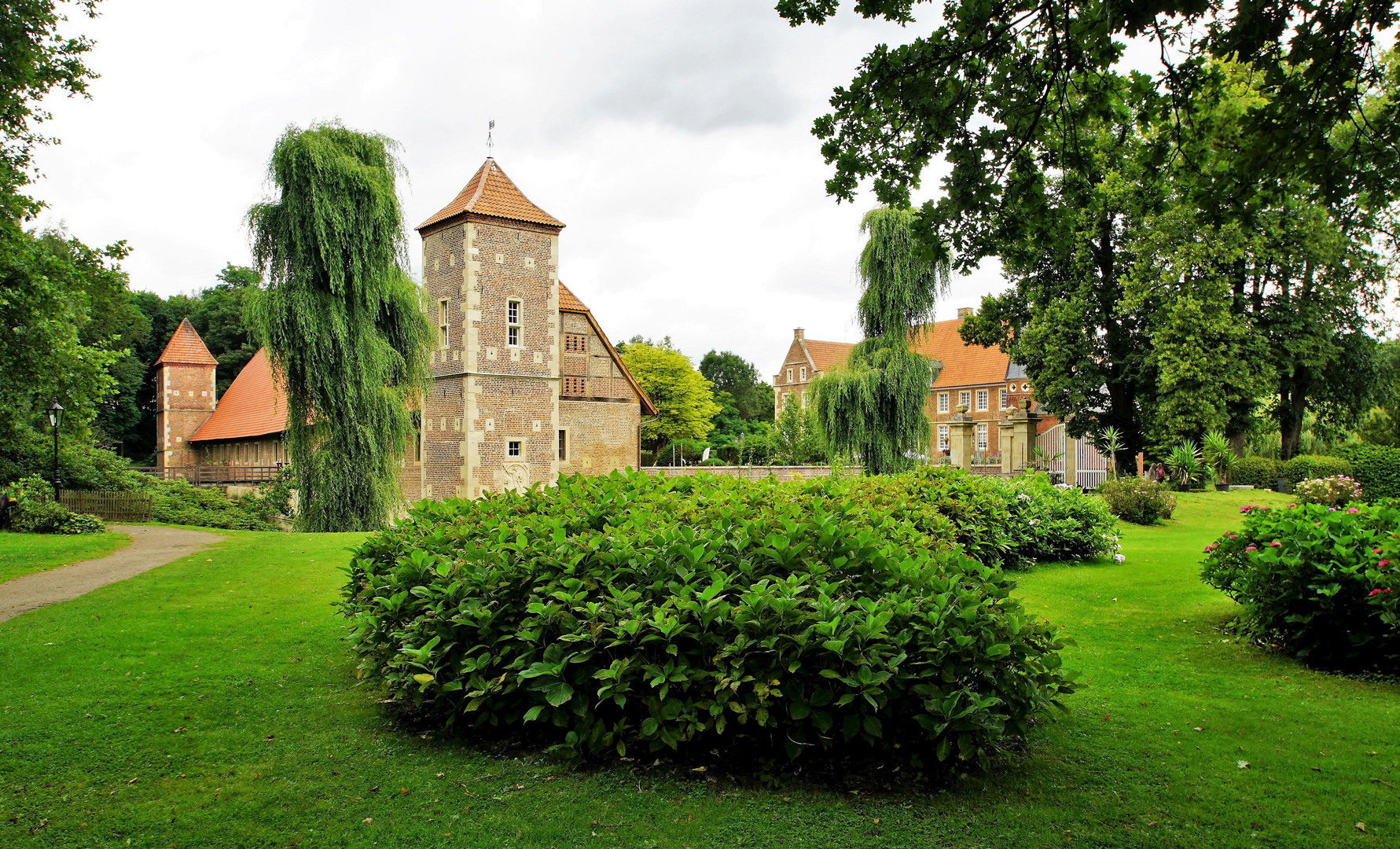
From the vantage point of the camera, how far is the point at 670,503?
6.22 meters

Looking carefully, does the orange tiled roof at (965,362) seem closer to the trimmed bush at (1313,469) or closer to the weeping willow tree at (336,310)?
the trimmed bush at (1313,469)

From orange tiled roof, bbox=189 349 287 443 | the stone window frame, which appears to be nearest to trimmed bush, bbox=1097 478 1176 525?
the stone window frame

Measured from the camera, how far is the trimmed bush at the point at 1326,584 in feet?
19.1

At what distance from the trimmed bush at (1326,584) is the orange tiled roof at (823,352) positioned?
68.9 metres

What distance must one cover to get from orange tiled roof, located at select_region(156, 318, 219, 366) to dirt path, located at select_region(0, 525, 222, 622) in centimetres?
3654

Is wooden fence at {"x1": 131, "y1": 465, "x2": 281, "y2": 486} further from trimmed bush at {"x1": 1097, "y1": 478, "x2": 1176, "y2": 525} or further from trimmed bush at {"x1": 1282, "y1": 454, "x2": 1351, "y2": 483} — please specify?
trimmed bush at {"x1": 1282, "y1": 454, "x2": 1351, "y2": 483}

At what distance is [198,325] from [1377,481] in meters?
66.7

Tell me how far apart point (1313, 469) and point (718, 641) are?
28.7m

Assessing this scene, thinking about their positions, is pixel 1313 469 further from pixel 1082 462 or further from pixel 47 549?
pixel 47 549

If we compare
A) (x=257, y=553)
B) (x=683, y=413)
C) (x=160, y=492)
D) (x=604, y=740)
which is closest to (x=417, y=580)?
(x=604, y=740)

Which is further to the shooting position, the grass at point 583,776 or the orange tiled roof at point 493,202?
the orange tiled roof at point 493,202

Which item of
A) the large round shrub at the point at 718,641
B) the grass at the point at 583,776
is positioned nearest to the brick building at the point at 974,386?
the grass at the point at 583,776

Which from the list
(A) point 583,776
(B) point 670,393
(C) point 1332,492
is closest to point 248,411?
(B) point 670,393

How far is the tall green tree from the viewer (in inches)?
2660
